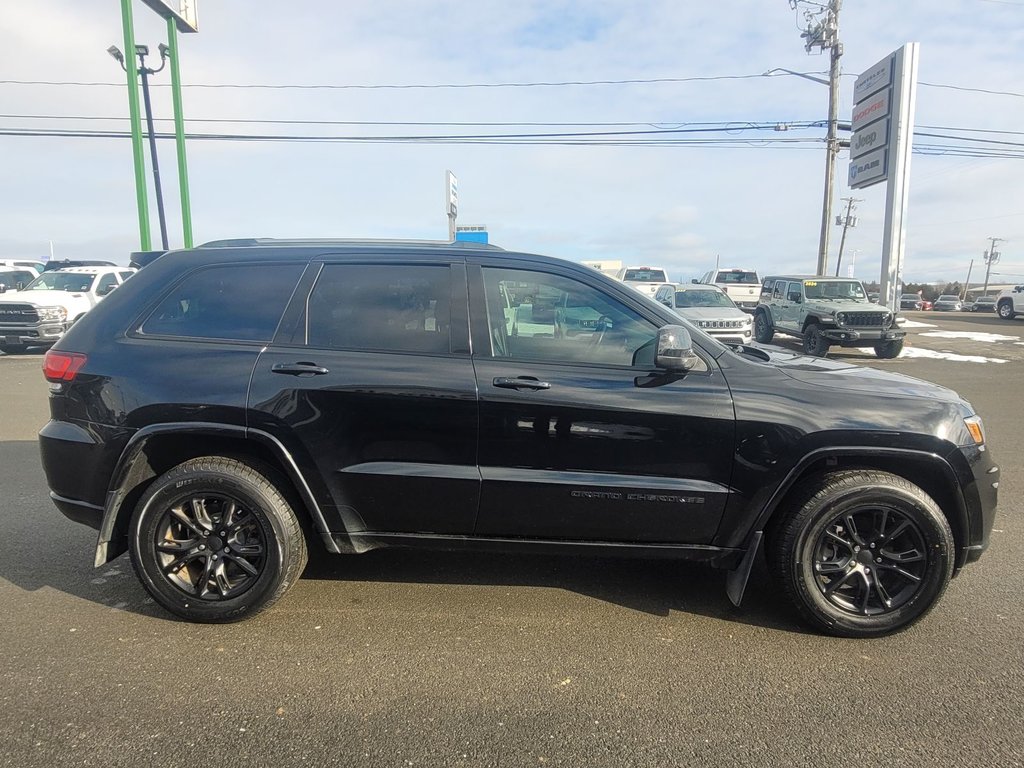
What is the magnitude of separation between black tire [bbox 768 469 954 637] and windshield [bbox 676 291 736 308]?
1302 centimetres

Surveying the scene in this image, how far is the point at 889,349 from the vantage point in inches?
581

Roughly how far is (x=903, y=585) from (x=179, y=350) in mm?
3660

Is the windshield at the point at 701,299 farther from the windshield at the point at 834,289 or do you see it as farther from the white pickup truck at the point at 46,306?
the white pickup truck at the point at 46,306

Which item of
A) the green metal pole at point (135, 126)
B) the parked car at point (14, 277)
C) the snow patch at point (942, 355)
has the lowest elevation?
the snow patch at point (942, 355)

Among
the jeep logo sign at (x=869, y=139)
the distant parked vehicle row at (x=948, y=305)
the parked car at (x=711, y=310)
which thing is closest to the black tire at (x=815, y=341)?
the parked car at (x=711, y=310)

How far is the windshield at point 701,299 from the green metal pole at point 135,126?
44.5 feet

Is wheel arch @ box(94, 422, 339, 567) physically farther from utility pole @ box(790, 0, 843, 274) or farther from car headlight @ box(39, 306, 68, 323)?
utility pole @ box(790, 0, 843, 274)

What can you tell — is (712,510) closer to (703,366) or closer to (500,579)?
(703,366)

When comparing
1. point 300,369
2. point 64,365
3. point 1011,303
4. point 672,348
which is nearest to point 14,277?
point 64,365

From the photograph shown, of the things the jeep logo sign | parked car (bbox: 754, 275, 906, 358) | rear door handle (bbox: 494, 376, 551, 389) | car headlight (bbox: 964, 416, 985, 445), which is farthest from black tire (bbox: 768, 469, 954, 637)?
the jeep logo sign

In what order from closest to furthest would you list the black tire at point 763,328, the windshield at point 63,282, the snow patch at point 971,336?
the windshield at point 63,282, the black tire at point 763,328, the snow patch at point 971,336

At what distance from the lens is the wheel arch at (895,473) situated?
2.89 meters

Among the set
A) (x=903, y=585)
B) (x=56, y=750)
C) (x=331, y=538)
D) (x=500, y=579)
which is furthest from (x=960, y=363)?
(x=56, y=750)

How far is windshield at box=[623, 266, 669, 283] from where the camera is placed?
76.5 ft
